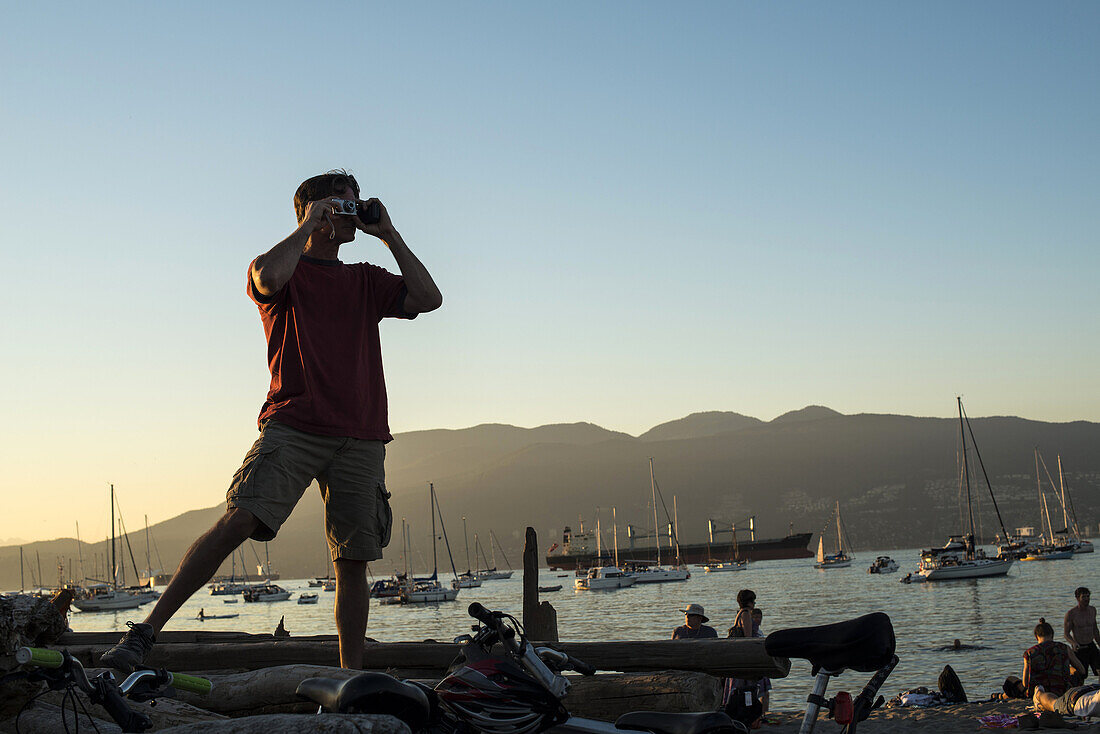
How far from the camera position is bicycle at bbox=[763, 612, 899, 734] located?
2.69 m

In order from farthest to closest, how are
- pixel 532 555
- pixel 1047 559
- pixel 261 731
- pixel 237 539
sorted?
1. pixel 1047 559
2. pixel 532 555
3. pixel 237 539
4. pixel 261 731

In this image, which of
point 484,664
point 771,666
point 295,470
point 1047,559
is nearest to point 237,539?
point 295,470

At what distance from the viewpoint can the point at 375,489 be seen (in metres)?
4.41

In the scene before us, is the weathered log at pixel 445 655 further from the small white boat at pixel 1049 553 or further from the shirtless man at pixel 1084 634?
the small white boat at pixel 1049 553

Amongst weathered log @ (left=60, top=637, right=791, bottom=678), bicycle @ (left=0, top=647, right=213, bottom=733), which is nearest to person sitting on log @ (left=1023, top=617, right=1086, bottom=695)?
weathered log @ (left=60, top=637, right=791, bottom=678)

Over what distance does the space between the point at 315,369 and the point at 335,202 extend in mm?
741

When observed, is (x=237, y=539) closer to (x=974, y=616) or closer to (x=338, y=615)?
(x=338, y=615)

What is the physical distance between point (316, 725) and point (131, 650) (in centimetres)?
101

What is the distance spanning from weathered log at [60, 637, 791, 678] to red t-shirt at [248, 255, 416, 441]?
1.26 m

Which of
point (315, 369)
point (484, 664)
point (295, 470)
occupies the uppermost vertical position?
point (315, 369)

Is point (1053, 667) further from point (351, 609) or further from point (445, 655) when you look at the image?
point (351, 609)

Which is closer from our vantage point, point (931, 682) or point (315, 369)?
point (315, 369)

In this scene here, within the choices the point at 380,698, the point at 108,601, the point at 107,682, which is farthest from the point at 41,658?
the point at 108,601

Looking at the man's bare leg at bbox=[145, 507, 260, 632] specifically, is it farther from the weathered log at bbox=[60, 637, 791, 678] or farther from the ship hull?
the ship hull
